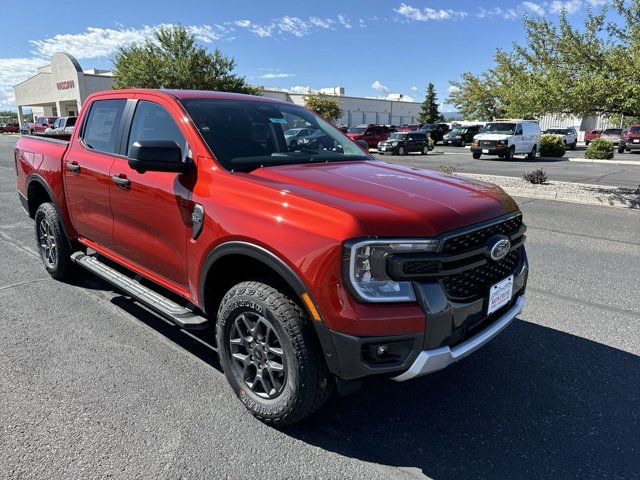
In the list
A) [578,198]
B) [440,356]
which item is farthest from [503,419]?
[578,198]

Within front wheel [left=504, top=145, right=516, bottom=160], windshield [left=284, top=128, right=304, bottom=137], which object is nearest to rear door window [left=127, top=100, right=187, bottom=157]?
windshield [left=284, top=128, right=304, bottom=137]

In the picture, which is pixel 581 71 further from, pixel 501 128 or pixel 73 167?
pixel 501 128

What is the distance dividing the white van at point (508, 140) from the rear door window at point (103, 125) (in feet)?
73.2

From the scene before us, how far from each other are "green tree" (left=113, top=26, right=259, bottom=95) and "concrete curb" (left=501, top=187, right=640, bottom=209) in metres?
28.7

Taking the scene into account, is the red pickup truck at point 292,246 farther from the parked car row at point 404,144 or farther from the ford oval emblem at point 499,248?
the parked car row at point 404,144

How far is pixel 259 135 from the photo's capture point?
340 centimetres

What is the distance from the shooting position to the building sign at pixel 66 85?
50.9 meters

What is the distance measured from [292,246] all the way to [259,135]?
1.39m

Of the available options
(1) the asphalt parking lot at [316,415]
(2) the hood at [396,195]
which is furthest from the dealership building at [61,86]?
(2) the hood at [396,195]

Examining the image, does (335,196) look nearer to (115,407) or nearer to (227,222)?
(227,222)

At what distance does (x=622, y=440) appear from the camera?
2.60 metres

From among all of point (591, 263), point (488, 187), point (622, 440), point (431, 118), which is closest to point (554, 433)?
point (622, 440)

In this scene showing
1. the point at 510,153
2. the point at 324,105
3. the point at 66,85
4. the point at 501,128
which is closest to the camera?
the point at 510,153

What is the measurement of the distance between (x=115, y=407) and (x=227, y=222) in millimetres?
1350
